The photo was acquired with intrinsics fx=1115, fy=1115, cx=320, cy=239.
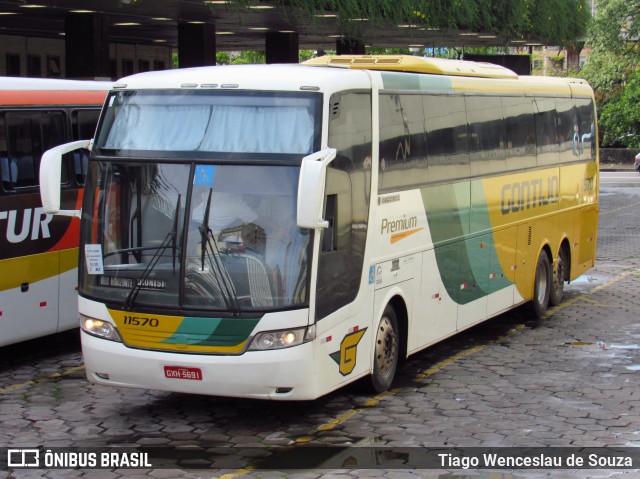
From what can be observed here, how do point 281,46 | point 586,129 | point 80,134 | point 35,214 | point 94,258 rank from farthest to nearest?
point 281,46, point 586,129, point 80,134, point 35,214, point 94,258

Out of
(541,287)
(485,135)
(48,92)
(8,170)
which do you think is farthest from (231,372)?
(541,287)

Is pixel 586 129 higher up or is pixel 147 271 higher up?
pixel 586 129

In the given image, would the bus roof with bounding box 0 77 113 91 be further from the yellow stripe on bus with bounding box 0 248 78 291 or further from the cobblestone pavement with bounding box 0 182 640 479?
the cobblestone pavement with bounding box 0 182 640 479

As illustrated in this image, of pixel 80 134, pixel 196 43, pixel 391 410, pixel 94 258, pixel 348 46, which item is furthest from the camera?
pixel 348 46

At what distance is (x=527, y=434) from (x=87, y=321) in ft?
12.8

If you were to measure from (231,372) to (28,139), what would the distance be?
463 cm

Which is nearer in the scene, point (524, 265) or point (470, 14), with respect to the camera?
point (524, 265)

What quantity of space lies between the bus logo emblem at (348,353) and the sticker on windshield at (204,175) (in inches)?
72.0

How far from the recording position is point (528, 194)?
48.8ft

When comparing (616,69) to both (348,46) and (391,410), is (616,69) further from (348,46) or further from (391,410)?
(391,410)

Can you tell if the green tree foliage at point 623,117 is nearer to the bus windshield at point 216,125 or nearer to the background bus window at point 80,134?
the background bus window at point 80,134

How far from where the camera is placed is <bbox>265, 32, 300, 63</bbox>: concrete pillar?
92.5ft

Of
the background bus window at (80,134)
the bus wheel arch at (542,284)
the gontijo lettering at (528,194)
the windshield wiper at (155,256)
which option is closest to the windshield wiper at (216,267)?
the windshield wiper at (155,256)

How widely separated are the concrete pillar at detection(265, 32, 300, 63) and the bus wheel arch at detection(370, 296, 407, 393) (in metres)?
17.7
